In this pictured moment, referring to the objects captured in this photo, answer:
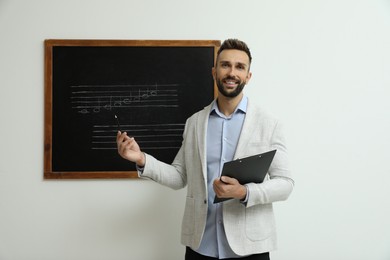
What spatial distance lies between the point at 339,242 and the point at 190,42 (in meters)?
1.66

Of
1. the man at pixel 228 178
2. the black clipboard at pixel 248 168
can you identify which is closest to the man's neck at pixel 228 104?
the man at pixel 228 178

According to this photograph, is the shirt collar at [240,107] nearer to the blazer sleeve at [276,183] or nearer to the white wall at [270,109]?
the blazer sleeve at [276,183]

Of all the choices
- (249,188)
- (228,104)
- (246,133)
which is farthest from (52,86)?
(249,188)

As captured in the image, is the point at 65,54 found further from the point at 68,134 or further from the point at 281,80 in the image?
the point at 281,80

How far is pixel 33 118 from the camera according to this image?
210 centimetres

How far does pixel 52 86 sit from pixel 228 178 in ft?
4.63

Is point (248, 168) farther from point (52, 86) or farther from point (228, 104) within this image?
point (52, 86)

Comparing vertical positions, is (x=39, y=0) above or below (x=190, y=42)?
above

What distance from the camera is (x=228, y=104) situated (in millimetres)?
1590

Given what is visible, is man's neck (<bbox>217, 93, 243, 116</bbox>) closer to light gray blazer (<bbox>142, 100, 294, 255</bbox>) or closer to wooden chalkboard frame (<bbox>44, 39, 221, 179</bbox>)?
light gray blazer (<bbox>142, 100, 294, 255</bbox>)

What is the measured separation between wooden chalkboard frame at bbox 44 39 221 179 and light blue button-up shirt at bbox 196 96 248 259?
1.72 ft

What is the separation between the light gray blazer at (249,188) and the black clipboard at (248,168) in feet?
0.13

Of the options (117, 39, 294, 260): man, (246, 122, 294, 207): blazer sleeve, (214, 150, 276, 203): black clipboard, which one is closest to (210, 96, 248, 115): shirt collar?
(117, 39, 294, 260): man

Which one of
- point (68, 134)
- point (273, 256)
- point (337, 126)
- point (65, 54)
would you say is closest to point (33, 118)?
point (68, 134)
